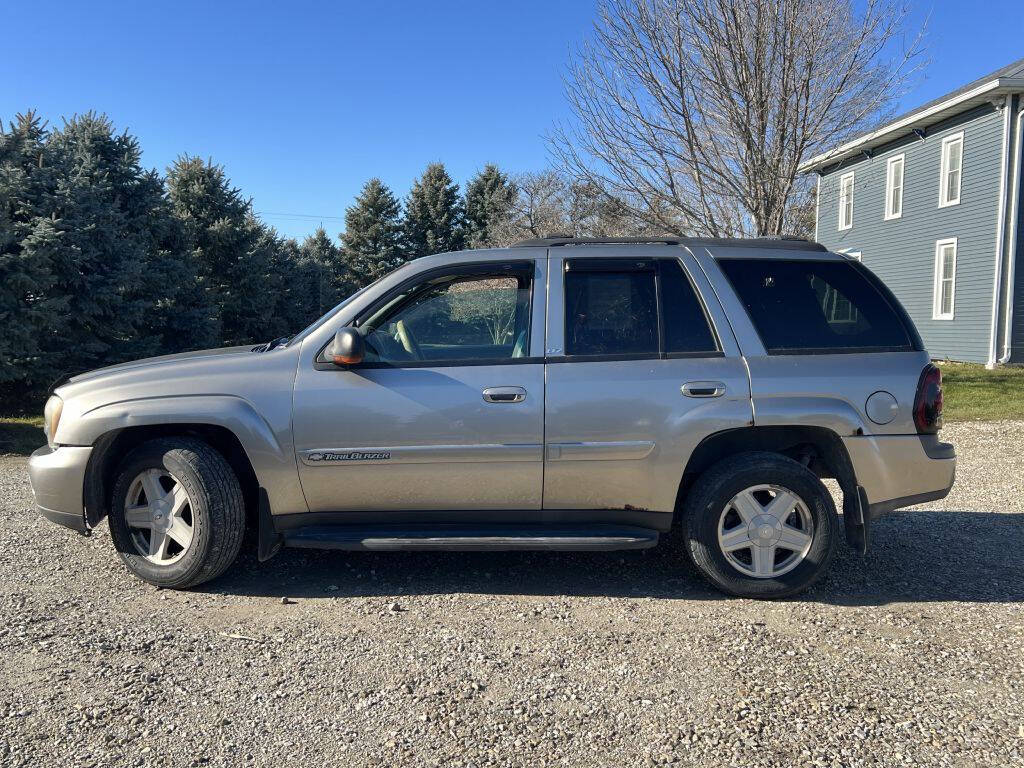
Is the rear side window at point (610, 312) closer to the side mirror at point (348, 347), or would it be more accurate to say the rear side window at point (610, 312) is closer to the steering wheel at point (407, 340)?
the steering wheel at point (407, 340)

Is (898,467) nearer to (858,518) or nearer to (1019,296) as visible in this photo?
(858,518)

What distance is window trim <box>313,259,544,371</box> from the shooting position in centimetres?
402

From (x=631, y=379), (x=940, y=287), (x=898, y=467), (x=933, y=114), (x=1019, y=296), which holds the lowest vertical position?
(x=898, y=467)

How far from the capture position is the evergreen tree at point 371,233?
147 ft

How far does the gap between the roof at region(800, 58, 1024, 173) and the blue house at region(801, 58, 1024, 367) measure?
3cm

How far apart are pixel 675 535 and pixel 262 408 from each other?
2.88 m

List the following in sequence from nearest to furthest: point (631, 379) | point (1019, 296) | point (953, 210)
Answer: point (631, 379) → point (1019, 296) → point (953, 210)

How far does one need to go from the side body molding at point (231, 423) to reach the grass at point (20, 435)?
5.72m

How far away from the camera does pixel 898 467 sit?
4.04 metres

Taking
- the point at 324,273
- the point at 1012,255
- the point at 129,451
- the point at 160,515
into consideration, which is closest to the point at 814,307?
the point at 160,515

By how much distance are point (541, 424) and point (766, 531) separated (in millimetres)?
1326

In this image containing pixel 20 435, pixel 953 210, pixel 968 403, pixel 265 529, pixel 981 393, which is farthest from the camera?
pixel 953 210

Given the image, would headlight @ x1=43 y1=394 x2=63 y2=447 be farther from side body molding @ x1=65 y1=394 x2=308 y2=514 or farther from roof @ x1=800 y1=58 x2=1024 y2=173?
roof @ x1=800 y1=58 x2=1024 y2=173

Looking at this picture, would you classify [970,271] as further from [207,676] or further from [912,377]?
[207,676]
